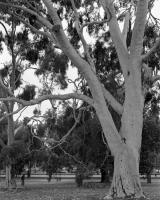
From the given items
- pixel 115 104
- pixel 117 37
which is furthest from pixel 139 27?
pixel 115 104

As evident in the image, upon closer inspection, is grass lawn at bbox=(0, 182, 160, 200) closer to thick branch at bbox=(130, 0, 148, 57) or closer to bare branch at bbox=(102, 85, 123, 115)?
bare branch at bbox=(102, 85, 123, 115)

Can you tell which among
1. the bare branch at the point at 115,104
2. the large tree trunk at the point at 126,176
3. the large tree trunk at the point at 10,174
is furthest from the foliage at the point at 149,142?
the large tree trunk at the point at 126,176

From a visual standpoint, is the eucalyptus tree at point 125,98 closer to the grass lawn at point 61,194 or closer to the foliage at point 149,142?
the grass lawn at point 61,194

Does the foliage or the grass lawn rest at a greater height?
the foliage

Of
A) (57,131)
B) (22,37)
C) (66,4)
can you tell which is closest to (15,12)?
(66,4)

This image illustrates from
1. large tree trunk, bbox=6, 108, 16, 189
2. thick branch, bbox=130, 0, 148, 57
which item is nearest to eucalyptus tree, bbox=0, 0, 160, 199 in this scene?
thick branch, bbox=130, 0, 148, 57

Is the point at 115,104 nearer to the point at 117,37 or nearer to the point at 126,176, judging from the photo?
the point at 117,37

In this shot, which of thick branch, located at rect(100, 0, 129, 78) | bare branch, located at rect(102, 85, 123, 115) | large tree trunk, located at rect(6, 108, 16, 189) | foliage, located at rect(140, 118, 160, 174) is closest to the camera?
bare branch, located at rect(102, 85, 123, 115)

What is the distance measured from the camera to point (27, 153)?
66.4 ft

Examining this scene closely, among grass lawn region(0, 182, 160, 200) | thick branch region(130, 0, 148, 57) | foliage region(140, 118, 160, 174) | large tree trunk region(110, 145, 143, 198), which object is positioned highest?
thick branch region(130, 0, 148, 57)

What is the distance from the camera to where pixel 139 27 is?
1198 centimetres

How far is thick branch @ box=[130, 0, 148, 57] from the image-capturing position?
11680mm

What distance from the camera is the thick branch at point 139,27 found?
38.3 ft

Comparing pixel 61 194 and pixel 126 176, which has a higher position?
pixel 126 176
